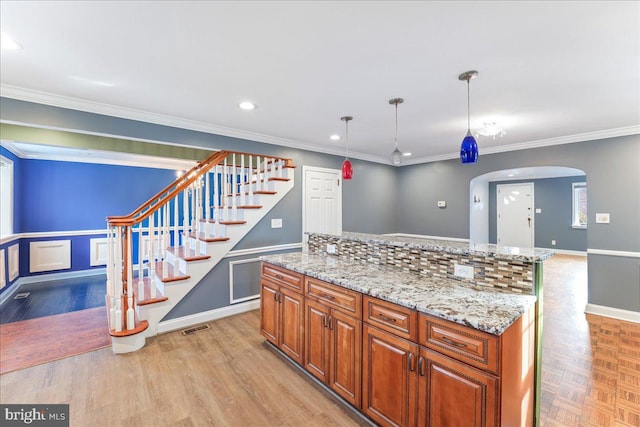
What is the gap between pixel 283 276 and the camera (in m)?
2.53

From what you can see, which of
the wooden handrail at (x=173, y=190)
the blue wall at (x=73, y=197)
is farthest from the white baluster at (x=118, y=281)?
the blue wall at (x=73, y=197)

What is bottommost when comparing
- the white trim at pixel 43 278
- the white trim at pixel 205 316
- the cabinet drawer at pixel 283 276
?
the white trim at pixel 205 316

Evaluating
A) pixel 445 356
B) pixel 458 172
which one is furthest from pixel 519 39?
pixel 458 172

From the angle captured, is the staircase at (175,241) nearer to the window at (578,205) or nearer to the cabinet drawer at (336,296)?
the cabinet drawer at (336,296)

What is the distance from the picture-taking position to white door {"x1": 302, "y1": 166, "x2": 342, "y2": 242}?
4.61 metres

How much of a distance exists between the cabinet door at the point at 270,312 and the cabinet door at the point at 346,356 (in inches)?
29.6

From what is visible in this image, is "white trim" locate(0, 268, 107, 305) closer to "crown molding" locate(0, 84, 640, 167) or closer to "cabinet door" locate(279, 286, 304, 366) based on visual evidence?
"crown molding" locate(0, 84, 640, 167)

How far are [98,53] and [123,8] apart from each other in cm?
64

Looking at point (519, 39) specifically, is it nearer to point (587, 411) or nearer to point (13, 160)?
point (587, 411)

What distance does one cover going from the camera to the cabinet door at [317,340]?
2.10 meters

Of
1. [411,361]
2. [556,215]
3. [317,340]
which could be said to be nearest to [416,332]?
[411,361]

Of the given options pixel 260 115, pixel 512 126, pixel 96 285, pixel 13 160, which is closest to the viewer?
pixel 260 115

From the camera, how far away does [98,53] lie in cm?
191

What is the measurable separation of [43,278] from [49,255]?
16.5 inches
